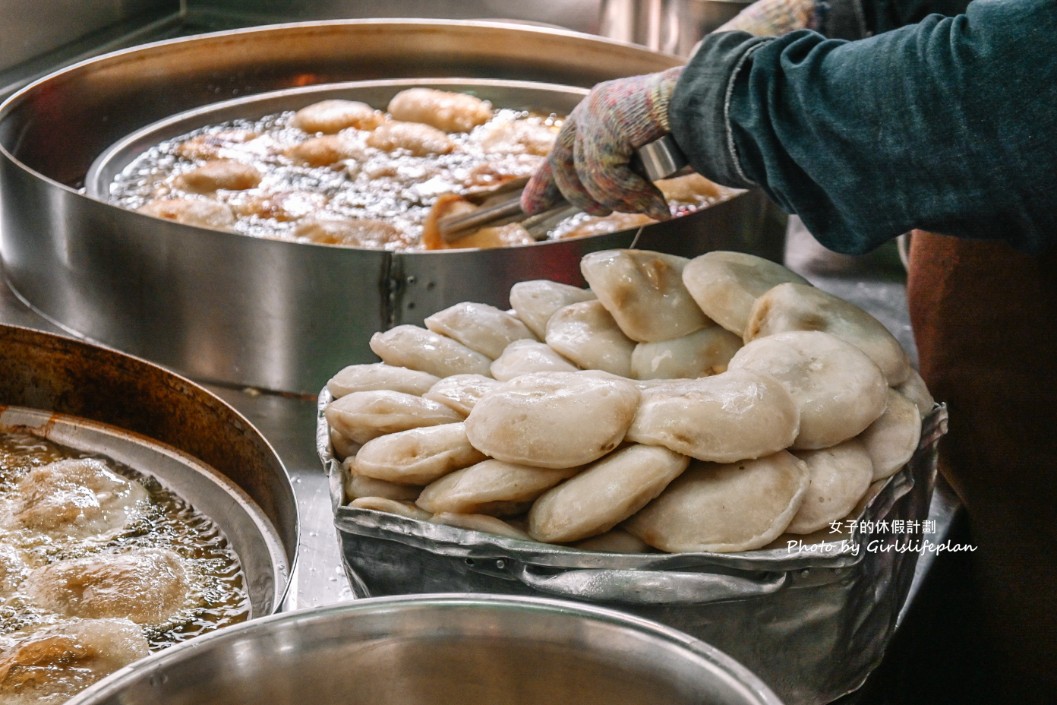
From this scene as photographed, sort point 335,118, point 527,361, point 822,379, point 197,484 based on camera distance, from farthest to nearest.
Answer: point 335,118 < point 197,484 < point 527,361 < point 822,379

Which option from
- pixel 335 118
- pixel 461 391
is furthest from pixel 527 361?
pixel 335 118

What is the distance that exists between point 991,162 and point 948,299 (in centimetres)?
48

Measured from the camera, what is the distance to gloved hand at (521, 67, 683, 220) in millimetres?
1560

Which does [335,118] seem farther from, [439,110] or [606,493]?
[606,493]

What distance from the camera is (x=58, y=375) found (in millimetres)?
1659

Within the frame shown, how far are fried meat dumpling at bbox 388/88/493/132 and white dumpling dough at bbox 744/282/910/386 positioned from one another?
181 centimetres

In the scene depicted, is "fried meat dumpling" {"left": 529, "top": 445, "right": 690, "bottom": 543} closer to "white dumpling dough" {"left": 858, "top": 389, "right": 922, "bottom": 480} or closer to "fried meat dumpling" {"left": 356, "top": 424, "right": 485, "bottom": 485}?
"fried meat dumpling" {"left": 356, "top": 424, "right": 485, "bottom": 485}

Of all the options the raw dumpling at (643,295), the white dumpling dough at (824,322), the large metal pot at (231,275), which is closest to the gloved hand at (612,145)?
the large metal pot at (231,275)

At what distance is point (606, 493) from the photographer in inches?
40.5

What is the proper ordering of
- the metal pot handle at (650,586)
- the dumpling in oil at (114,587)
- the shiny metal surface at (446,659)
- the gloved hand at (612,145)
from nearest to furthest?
the shiny metal surface at (446,659), the metal pot handle at (650,586), the dumpling in oil at (114,587), the gloved hand at (612,145)

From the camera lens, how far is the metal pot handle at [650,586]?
101 cm

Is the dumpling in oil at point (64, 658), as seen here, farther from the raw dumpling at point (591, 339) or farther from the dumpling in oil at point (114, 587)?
the raw dumpling at point (591, 339)

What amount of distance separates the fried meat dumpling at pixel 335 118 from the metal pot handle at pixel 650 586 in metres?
2.06

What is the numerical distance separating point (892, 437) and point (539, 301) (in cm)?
46
